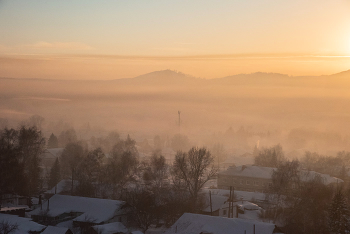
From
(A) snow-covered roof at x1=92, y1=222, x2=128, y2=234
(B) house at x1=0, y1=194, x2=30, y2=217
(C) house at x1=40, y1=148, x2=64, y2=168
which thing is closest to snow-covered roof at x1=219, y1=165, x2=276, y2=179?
(B) house at x1=0, y1=194, x2=30, y2=217

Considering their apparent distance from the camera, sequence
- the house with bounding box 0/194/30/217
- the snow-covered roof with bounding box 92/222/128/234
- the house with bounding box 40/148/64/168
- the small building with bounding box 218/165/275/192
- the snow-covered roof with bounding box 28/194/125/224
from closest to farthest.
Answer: the snow-covered roof with bounding box 92/222/128/234
the snow-covered roof with bounding box 28/194/125/224
the house with bounding box 0/194/30/217
the small building with bounding box 218/165/275/192
the house with bounding box 40/148/64/168

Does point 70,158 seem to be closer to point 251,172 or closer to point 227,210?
point 251,172

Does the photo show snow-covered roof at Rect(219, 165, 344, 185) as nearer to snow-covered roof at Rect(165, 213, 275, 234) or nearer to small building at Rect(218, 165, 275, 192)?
small building at Rect(218, 165, 275, 192)

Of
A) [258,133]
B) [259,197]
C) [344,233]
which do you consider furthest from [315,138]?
[344,233]

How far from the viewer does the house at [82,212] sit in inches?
935

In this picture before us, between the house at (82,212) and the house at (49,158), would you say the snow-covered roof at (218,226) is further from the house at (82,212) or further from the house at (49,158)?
the house at (49,158)

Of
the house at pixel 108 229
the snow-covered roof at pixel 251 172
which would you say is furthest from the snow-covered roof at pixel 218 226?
the snow-covered roof at pixel 251 172

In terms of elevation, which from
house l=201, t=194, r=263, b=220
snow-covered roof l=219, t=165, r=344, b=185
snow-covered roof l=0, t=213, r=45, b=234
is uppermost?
snow-covered roof l=0, t=213, r=45, b=234

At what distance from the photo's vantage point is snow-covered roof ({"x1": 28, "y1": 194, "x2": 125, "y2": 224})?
78.4 feet

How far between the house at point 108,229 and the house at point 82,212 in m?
1.58

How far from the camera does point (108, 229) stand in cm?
2112

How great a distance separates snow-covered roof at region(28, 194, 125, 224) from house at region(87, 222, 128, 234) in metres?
1.74

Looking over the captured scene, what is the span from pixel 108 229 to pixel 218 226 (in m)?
Answer: 6.14

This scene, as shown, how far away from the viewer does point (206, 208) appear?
93.6ft
